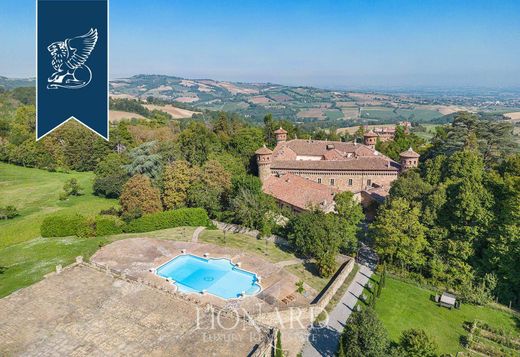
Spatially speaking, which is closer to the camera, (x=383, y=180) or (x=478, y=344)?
(x=478, y=344)

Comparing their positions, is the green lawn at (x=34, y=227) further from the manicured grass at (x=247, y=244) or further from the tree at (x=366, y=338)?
the tree at (x=366, y=338)

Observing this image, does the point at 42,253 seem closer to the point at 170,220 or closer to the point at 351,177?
the point at 170,220

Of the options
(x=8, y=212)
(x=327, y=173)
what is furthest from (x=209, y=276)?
(x=8, y=212)

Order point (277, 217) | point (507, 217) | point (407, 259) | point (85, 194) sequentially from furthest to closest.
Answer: point (85, 194) < point (277, 217) < point (407, 259) < point (507, 217)

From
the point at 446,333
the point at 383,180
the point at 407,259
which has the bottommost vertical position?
the point at 446,333

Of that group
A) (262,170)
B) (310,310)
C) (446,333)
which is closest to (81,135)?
(262,170)

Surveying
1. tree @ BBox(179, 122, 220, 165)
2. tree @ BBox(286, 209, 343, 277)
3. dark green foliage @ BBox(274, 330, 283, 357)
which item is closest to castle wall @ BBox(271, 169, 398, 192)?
tree @ BBox(179, 122, 220, 165)

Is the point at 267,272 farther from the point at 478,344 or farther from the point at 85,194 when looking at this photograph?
the point at 85,194

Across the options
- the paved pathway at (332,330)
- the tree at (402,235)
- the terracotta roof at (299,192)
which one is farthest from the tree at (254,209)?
the paved pathway at (332,330)
